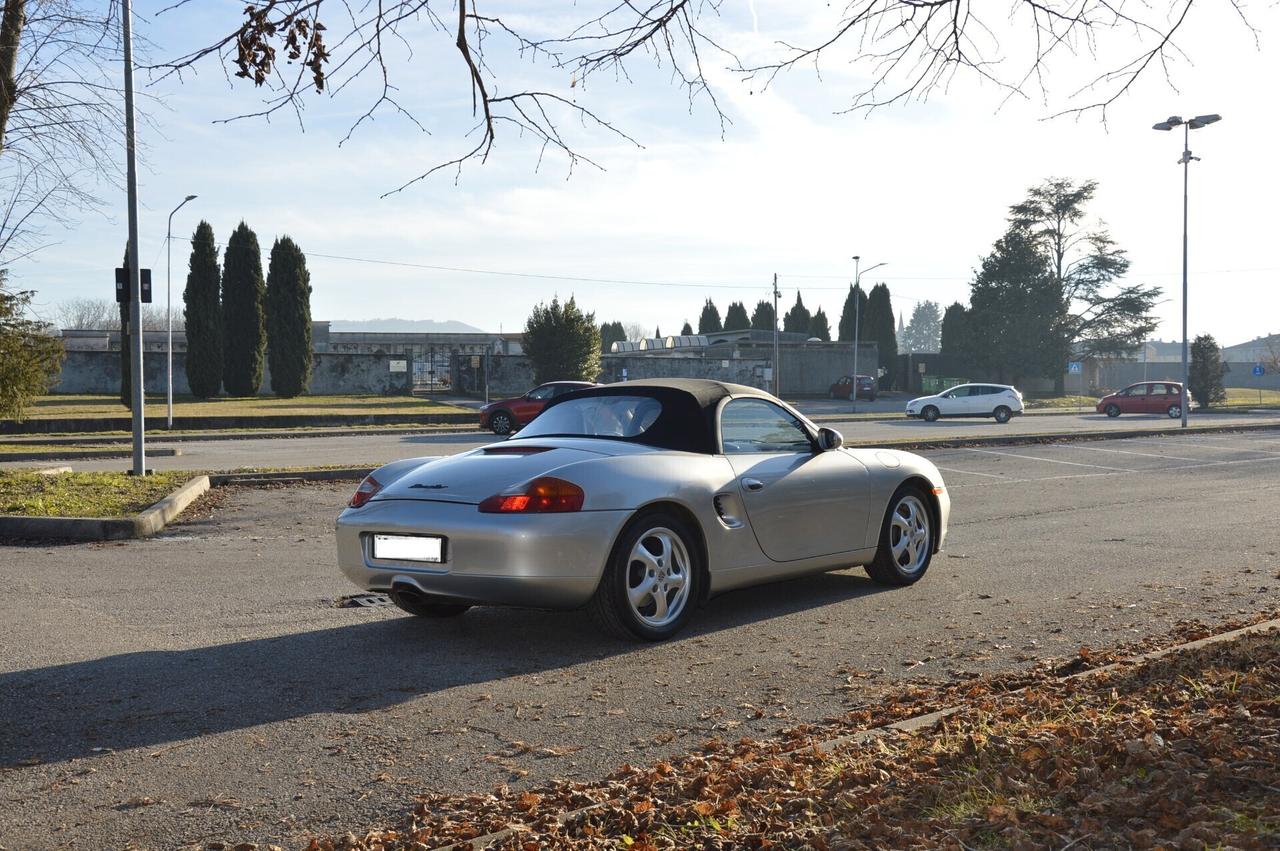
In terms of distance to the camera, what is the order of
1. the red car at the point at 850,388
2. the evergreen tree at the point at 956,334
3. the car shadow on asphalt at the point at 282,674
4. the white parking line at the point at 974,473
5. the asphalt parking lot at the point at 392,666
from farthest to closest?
1. the evergreen tree at the point at 956,334
2. the red car at the point at 850,388
3. the white parking line at the point at 974,473
4. the car shadow on asphalt at the point at 282,674
5. the asphalt parking lot at the point at 392,666

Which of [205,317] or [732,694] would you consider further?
[205,317]

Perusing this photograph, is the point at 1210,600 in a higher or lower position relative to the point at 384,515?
lower

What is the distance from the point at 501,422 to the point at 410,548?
2530cm

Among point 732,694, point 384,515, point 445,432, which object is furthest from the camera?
point 445,432

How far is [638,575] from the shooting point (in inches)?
248

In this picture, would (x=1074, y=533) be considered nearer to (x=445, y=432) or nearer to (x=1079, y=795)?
(x=1079, y=795)

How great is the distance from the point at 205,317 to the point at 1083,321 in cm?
5404

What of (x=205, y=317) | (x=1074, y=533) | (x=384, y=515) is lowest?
(x=1074, y=533)

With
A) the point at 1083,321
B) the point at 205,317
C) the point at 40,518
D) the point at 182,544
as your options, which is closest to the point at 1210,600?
the point at 182,544

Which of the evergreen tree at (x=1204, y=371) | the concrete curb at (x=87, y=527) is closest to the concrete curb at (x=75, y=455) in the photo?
the concrete curb at (x=87, y=527)

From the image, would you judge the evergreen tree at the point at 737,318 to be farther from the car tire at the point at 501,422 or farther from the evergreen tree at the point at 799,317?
the car tire at the point at 501,422

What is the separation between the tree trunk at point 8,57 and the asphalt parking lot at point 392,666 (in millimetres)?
5982

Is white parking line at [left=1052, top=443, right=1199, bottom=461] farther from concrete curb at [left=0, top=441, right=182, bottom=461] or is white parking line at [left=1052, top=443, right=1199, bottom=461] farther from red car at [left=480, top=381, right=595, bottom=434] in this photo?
concrete curb at [left=0, top=441, right=182, bottom=461]

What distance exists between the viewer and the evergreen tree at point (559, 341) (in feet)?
168
